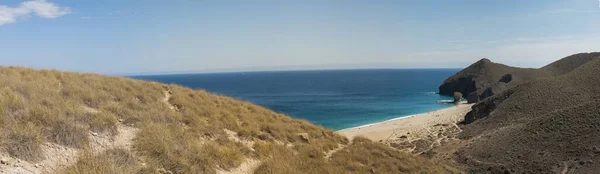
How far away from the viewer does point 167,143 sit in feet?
34.8

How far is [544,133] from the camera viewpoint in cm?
2877

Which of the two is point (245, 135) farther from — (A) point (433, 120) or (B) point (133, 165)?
(A) point (433, 120)

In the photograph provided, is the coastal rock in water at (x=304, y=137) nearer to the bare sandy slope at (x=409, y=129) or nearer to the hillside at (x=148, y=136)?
the hillside at (x=148, y=136)

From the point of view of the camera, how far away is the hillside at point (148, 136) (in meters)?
8.31

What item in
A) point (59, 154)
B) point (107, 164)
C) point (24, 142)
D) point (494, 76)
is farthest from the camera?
point (494, 76)

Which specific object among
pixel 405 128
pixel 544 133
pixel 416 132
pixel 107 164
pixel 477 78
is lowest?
pixel 405 128

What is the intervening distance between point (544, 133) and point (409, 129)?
20381 mm

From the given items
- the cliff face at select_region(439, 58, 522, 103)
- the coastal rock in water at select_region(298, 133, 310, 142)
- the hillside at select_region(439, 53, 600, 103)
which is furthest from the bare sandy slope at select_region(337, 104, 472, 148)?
the cliff face at select_region(439, 58, 522, 103)

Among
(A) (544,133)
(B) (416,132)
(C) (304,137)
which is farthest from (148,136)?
(B) (416,132)

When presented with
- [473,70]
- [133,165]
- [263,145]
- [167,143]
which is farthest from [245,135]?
[473,70]

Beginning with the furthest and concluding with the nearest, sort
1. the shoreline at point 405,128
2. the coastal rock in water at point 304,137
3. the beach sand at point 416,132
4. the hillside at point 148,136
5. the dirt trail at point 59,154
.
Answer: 1. the shoreline at point 405,128
2. the beach sand at point 416,132
3. the coastal rock in water at point 304,137
4. the hillside at point 148,136
5. the dirt trail at point 59,154

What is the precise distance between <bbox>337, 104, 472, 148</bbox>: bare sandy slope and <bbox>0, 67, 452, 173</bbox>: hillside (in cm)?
2166

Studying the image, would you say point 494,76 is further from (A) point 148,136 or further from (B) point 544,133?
(A) point 148,136

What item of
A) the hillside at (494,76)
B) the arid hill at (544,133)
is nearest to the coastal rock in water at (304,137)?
the arid hill at (544,133)
